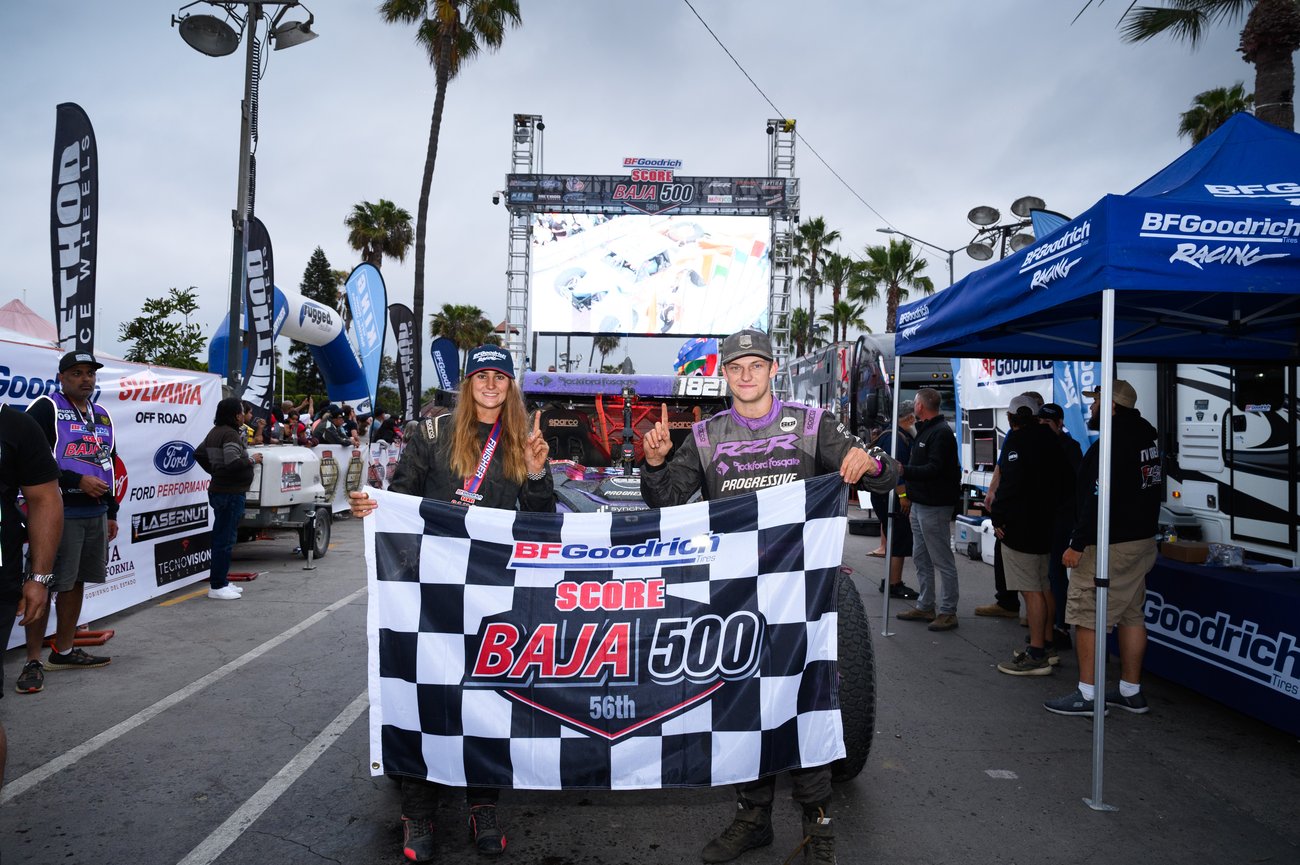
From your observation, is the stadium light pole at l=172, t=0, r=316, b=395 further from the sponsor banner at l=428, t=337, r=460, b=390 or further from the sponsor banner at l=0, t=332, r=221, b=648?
the sponsor banner at l=428, t=337, r=460, b=390

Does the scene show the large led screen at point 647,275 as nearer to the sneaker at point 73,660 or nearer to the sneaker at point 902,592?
the sneaker at point 902,592

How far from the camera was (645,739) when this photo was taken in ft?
9.43

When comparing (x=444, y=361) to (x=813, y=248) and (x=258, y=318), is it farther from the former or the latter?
(x=813, y=248)

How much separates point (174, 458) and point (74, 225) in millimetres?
2385

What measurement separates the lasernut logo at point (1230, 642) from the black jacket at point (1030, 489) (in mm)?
813

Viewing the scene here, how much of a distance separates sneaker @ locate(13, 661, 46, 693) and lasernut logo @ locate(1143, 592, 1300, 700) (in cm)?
716

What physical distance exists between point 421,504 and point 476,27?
20464 mm

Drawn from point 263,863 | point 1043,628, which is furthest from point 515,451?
point 1043,628

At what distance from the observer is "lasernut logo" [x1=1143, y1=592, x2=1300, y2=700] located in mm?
4046

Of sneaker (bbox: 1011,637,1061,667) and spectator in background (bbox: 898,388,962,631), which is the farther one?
spectator in background (bbox: 898,388,962,631)

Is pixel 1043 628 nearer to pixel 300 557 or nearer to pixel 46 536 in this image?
pixel 46 536

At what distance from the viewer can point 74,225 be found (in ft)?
23.5

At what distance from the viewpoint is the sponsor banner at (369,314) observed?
54.6ft

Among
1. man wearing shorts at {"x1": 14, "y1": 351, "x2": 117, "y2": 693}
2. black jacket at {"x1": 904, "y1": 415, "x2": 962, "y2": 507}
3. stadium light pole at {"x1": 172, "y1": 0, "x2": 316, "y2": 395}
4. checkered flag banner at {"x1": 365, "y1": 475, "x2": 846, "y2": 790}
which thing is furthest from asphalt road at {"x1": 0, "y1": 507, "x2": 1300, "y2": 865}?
stadium light pole at {"x1": 172, "y1": 0, "x2": 316, "y2": 395}
